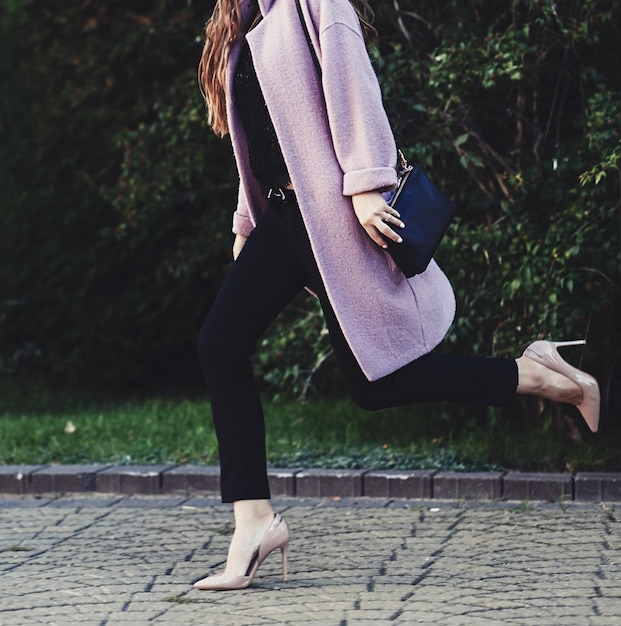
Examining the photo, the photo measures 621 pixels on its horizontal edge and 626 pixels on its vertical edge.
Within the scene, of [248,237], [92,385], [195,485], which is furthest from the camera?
[92,385]

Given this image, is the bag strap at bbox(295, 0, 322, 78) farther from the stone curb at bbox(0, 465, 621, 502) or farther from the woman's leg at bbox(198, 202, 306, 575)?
the stone curb at bbox(0, 465, 621, 502)

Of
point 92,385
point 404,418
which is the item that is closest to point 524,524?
point 404,418

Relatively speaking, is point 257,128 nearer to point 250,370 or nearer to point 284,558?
point 250,370

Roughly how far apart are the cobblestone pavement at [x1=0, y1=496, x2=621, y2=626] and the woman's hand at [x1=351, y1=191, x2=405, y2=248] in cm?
105

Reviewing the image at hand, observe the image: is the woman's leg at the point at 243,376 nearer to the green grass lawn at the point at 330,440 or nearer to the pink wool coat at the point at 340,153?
the pink wool coat at the point at 340,153

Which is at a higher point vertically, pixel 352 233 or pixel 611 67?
pixel 611 67

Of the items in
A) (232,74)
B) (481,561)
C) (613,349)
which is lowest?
(481,561)

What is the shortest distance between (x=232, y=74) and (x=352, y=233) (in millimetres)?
634

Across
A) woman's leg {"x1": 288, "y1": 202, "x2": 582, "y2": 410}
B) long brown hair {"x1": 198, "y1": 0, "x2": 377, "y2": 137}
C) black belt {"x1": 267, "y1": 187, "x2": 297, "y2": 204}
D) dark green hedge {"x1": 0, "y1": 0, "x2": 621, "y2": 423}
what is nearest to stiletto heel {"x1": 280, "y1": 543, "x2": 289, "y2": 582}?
woman's leg {"x1": 288, "y1": 202, "x2": 582, "y2": 410}

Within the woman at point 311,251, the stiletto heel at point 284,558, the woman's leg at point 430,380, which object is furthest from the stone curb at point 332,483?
the stiletto heel at point 284,558

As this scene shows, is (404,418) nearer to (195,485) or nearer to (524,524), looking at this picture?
(195,485)

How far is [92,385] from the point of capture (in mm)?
9430

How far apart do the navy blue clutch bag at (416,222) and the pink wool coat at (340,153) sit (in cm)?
9

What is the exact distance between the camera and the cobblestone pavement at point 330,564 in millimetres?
3520
